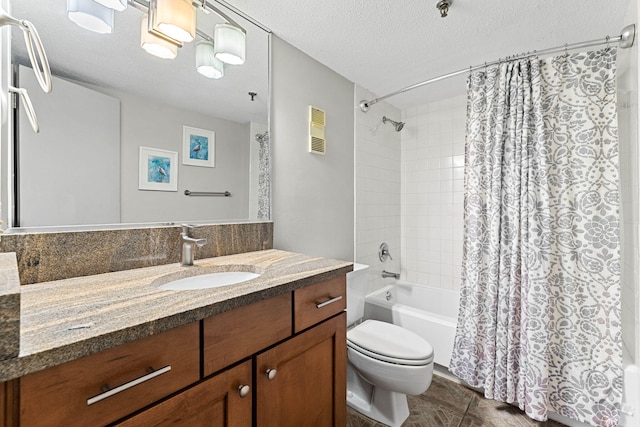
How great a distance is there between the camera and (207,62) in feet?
Result: 4.54

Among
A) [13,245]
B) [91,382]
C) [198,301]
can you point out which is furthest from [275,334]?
[13,245]

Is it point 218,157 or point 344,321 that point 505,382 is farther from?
point 218,157

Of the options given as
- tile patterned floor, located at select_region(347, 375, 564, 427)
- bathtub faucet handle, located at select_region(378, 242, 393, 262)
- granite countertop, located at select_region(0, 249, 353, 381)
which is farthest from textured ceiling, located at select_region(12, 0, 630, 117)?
tile patterned floor, located at select_region(347, 375, 564, 427)

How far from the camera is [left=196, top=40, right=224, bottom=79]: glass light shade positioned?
4.43ft

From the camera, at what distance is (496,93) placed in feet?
5.81

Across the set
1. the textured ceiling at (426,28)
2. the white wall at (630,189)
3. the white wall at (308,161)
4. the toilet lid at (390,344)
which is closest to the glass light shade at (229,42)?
the textured ceiling at (426,28)

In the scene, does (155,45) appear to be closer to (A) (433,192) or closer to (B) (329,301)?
(B) (329,301)

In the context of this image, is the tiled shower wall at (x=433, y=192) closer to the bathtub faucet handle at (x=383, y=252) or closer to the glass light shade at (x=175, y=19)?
the bathtub faucet handle at (x=383, y=252)

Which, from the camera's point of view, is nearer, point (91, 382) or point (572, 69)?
point (91, 382)

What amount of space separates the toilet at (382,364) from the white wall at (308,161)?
0.37m

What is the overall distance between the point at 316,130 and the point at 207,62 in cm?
74

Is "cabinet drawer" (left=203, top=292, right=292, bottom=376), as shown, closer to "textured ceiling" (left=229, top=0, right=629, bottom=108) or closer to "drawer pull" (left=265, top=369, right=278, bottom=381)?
"drawer pull" (left=265, top=369, right=278, bottom=381)

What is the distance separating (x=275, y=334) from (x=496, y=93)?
1868 mm

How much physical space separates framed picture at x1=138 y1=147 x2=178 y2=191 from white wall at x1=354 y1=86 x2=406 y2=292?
54.3 inches
